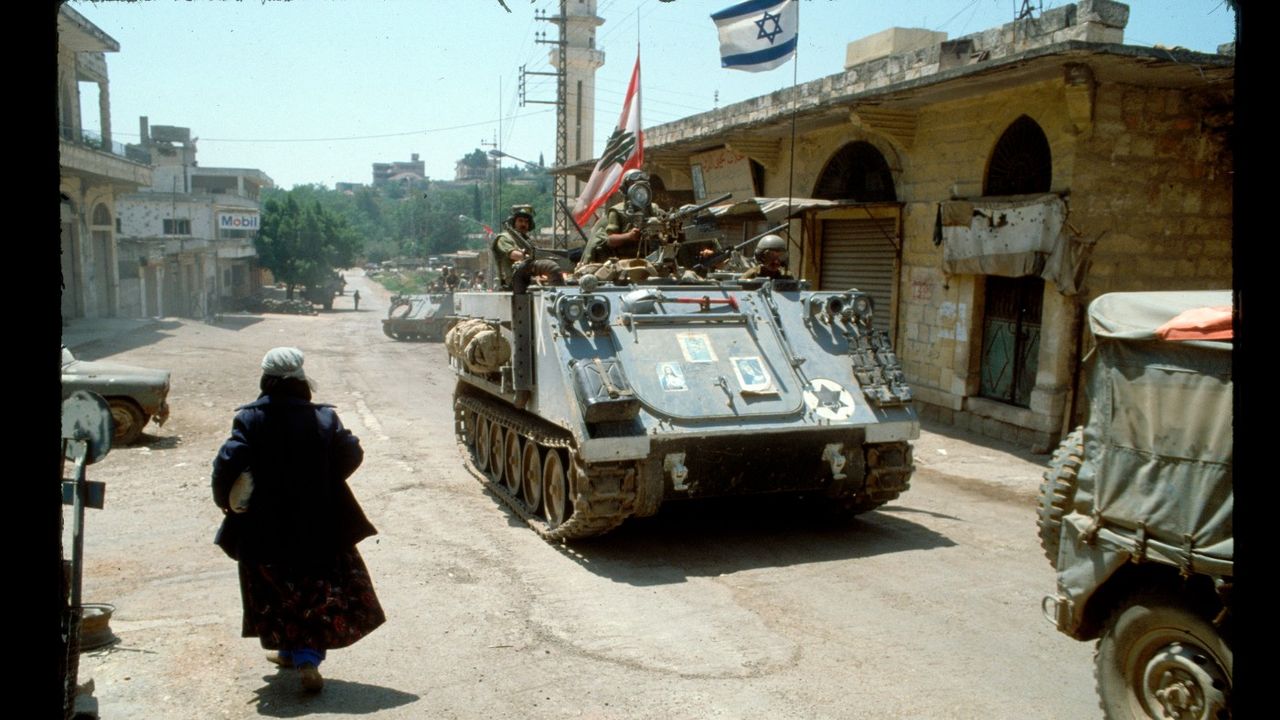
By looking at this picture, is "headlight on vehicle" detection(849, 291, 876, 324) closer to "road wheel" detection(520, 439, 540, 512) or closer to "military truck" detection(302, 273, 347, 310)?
"road wheel" detection(520, 439, 540, 512)

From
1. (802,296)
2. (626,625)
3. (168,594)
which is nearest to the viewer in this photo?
(626,625)

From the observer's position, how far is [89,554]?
6.91 m

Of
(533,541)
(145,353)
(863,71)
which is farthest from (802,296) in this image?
(145,353)

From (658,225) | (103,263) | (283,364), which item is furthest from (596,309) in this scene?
(103,263)

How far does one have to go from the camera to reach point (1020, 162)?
1171 cm

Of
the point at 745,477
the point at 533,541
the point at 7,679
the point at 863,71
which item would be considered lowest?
the point at 533,541

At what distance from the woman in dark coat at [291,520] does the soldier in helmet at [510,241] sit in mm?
4714

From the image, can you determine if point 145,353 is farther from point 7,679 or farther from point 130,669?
point 7,679

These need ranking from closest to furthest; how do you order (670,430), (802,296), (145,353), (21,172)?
(21,172) → (670,430) → (802,296) → (145,353)

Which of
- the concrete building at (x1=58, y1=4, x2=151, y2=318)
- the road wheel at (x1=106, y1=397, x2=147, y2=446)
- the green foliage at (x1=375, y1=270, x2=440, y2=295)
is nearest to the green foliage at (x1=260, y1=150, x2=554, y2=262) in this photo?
the green foliage at (x1=375, y1=270, x2=440, y2=295)

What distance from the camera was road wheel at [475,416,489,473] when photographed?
9758mm

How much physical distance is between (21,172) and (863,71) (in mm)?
14466

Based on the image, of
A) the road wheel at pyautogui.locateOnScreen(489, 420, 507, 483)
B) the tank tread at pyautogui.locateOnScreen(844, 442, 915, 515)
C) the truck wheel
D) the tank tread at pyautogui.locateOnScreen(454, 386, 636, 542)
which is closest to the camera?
the truck wheel

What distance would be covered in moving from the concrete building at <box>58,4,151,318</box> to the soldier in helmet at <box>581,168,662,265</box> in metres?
13.4
